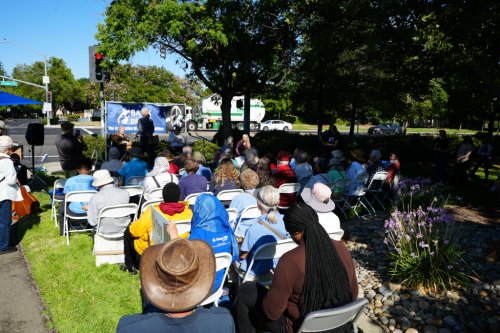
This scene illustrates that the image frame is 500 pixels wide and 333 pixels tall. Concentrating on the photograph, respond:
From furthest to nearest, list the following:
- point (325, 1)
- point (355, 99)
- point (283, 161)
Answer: point (355, 99)
point (325, 1)
point (283, 161)

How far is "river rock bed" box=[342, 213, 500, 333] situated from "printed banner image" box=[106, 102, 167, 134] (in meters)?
10.2

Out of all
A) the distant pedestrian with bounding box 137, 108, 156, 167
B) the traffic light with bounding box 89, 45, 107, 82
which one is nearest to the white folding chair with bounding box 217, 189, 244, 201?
the traffic light with bounding box 89, 45, 107, 82

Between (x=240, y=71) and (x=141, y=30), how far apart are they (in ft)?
12.7

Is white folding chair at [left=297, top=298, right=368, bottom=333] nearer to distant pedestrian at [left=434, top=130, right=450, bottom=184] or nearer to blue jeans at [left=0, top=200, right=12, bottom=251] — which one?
blue jeans at [left=0, top=200, right=12, bottom=251]

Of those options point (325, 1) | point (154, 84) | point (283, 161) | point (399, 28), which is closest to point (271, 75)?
point (325, 1)

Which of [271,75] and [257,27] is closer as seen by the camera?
[257,27]

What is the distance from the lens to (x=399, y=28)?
8062 millimetres

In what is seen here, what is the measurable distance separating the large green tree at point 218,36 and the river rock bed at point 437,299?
8.34 meters

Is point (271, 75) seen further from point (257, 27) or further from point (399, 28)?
point (399, 28)

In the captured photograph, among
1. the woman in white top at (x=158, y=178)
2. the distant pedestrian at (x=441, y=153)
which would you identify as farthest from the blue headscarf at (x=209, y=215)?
the distant pedestrian at (x=441, y=153)

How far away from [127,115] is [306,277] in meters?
12.4

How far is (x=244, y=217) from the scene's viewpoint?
5133 millimetres

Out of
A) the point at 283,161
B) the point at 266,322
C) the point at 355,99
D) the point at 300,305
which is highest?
the point at 355,99

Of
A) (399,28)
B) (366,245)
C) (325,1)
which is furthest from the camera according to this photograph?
(325,1)
